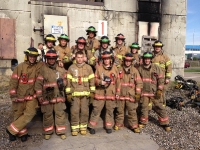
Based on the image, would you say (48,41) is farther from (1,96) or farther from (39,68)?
(1,96)

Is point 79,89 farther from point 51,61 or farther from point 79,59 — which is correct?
point 51,61

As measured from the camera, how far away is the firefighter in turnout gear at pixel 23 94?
4176 mm

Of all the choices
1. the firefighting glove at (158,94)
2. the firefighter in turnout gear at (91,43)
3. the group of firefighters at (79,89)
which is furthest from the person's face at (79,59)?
the firefighting glove at (158,94)

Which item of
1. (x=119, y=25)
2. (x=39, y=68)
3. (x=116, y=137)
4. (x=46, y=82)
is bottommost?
(x=116, y=137)

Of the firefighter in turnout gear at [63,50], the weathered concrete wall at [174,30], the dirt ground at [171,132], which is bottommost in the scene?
the dirt ground at [171,132]

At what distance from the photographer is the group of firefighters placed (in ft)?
13.9

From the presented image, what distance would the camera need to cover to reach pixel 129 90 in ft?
16.1

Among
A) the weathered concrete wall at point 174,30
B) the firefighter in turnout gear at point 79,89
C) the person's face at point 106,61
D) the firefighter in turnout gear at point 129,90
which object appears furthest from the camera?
the weathered concrete wall at point 174,30

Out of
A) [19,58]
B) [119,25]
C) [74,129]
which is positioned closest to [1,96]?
[19,58]

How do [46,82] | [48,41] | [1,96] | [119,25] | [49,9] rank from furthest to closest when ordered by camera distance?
1. [119,25]
2. [49,9]
3. [1,96]
4. [48,41]
5. [46,82]

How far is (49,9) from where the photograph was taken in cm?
845

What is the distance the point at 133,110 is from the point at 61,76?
1967 millimetres

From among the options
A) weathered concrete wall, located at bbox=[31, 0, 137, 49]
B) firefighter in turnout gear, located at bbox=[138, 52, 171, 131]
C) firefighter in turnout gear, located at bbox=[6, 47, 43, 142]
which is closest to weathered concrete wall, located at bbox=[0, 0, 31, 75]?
weathered concrete wall, located at bbox=[31, 0, 137, 49]

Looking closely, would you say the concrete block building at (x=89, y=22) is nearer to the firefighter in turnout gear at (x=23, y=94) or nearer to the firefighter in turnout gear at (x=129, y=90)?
the firefighter in turnout gear at (x=23, y=94)
